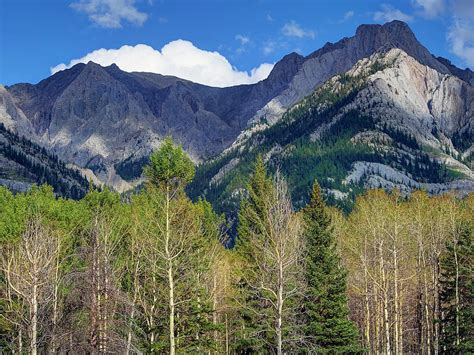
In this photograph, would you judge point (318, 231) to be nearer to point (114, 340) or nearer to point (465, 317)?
point (465, 317)

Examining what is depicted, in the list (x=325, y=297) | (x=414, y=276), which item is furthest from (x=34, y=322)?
(x=414, y=276)

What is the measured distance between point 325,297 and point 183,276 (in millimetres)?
16081

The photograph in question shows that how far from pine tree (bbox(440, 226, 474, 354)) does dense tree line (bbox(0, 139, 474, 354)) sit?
16cm

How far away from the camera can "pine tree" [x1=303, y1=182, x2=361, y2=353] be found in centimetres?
4009

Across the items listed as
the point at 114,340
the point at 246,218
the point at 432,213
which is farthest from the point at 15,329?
the point at 432,213

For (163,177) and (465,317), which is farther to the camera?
(465,317)

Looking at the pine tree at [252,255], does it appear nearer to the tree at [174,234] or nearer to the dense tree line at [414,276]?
the tree at [174,234]

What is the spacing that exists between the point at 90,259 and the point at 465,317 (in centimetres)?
3137

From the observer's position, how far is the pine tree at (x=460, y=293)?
4462 cm

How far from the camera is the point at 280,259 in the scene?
2639cm

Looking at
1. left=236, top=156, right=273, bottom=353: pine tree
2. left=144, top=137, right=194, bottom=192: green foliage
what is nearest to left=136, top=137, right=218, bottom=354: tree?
left=144, top=137, right=194, bottom=192: green foliage

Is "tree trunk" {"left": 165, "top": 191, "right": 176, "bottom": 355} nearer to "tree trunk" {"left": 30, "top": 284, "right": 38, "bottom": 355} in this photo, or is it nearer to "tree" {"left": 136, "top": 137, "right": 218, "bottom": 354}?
"tree" {"left": 136, "top": 137, "right": 218, "bottom": 354}

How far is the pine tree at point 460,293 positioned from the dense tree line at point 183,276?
0.16 metres

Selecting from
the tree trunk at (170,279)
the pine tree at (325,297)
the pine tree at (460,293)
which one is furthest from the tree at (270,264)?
the pine tree at (460,293)
